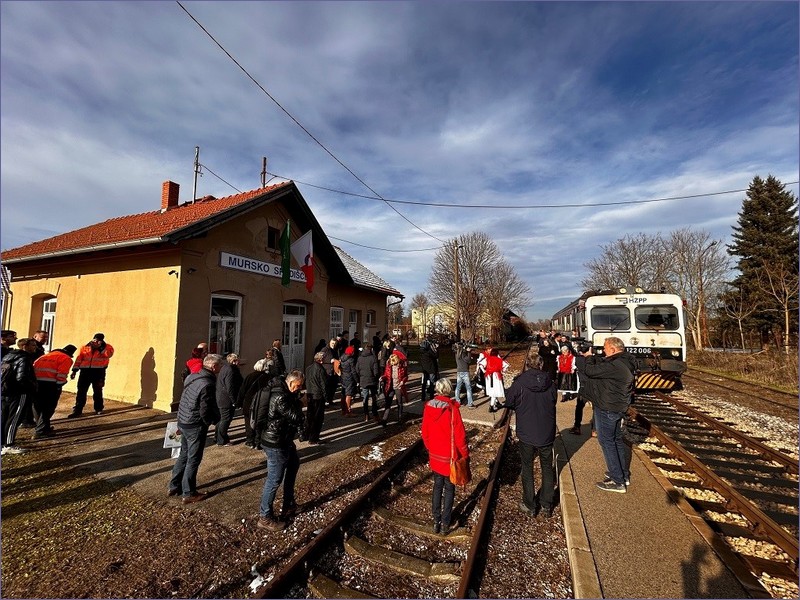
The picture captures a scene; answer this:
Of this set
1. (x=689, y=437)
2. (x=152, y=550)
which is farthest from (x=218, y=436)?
(x=689, y=437)

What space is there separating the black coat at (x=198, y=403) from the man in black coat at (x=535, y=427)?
367cm

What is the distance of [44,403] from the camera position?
21.7 feet

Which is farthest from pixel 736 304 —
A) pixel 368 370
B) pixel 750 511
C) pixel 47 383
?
pixel 47 383

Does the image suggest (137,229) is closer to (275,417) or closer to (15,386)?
(15,386)

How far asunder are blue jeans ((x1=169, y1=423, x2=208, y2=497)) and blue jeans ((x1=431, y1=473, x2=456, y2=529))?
2.84 meters

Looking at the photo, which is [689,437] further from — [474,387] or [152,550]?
[152,550]

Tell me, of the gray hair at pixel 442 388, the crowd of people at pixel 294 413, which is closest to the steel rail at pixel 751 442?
the crowd of people at pixel 294 413

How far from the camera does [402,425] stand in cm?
826

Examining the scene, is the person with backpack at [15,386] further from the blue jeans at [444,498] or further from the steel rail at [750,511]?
the steel rail at [750,511]

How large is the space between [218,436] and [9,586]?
3.34 meters

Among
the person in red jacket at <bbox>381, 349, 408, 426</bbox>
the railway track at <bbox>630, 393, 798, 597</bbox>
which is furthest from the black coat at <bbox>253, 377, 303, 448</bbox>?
the railway track at <bbox>630, 393, 798, 597</bbox>

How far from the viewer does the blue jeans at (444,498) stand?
4.02 meters

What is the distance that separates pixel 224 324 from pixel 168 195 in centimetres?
690

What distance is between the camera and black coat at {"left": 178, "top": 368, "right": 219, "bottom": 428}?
14.6 ft
